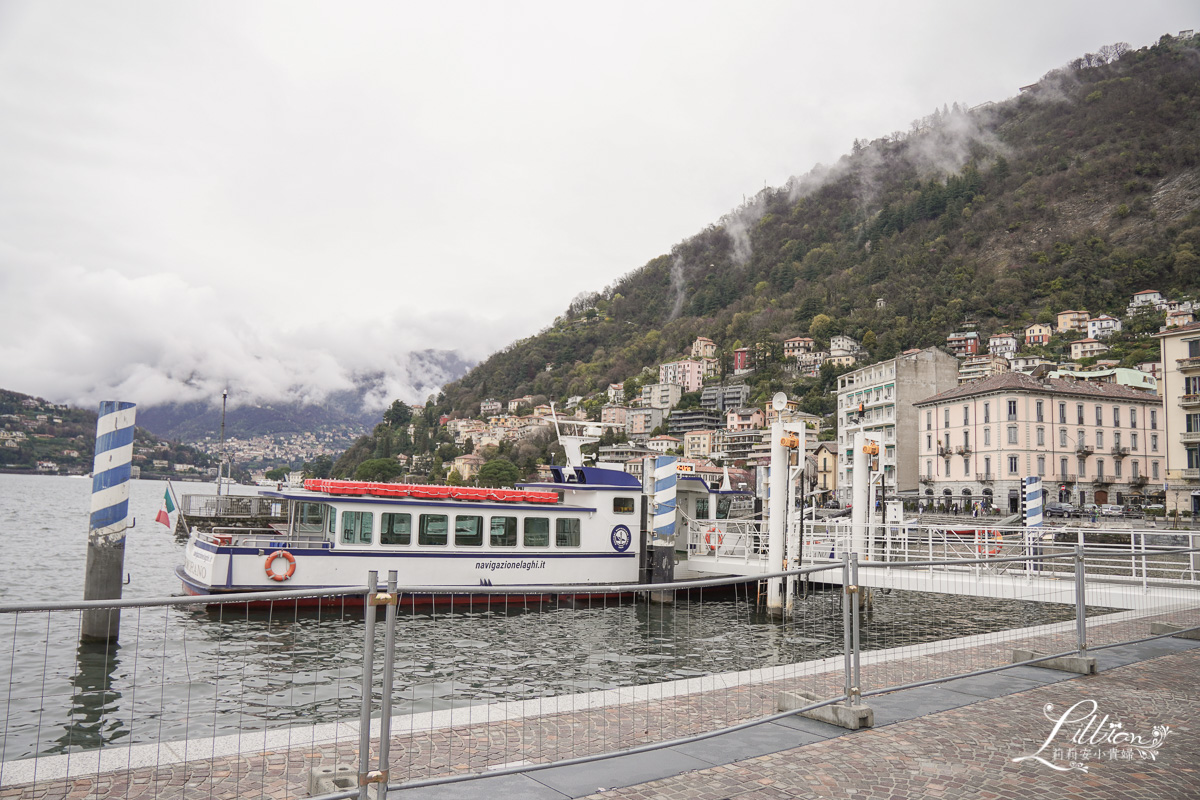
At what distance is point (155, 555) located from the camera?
3841 centimetres

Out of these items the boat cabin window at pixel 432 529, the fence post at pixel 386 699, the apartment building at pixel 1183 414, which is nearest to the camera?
the fence post at pixel 386 699

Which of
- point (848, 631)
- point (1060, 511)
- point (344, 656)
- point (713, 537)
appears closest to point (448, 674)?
point (344, 656)

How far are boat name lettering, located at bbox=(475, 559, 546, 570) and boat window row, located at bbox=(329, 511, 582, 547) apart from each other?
18.0 inches

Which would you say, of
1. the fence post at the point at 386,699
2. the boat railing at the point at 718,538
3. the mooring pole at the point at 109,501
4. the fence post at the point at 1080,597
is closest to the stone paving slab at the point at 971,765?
the fence post at the point at 386,699

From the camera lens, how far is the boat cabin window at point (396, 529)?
19609 mm

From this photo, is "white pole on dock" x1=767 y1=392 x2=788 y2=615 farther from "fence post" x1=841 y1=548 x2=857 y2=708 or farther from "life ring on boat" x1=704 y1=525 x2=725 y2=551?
"fence post" x1=841 y1=548 x2=857 y2=708

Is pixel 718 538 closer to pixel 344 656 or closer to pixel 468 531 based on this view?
pixel 468 531

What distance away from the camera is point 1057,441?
66875 mm

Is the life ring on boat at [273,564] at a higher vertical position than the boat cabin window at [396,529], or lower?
lower

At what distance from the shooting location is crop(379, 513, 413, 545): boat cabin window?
1961cm

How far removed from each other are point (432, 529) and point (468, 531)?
3.19 ft

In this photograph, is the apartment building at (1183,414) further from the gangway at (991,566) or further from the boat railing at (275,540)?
the boat railing at (275,540)

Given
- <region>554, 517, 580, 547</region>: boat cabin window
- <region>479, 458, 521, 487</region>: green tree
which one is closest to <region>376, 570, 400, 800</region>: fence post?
<region>554, 517, 580, 547</region>: boat cabin window

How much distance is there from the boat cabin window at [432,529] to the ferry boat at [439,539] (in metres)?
0.03
